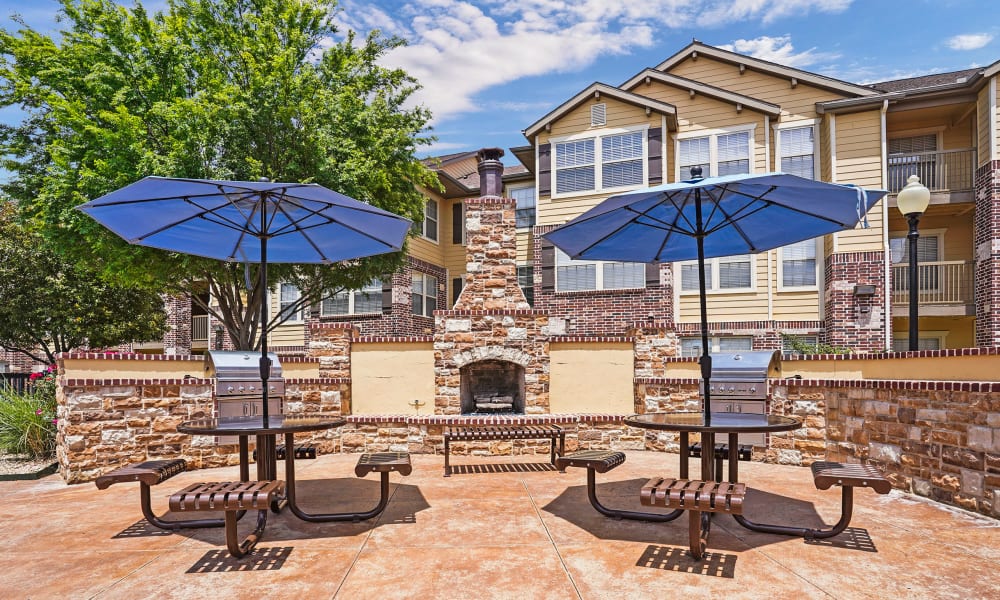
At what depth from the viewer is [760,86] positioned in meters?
16.9

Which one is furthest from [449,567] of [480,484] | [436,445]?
[436,445]

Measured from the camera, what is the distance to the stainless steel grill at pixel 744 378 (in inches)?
256

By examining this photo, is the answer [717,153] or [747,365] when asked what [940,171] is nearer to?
[717,153]

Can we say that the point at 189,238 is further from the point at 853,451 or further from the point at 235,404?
the point at 853,451

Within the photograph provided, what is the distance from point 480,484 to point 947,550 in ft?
15.0

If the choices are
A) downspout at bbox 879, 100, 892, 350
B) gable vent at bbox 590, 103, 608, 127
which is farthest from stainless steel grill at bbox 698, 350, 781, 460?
gable vent at bbox 590, 103, 608, 127

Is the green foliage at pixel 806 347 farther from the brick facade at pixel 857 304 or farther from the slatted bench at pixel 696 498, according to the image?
the slatted bench at pixel 696 498

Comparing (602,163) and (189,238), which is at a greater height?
(602,163)

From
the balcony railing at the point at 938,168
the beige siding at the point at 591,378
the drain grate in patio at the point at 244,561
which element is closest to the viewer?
the drain grate in patio at the point at 244,561

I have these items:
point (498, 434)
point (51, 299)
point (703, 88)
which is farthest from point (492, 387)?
point (51, 299)

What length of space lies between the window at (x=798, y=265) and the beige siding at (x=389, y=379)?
36.5 feet

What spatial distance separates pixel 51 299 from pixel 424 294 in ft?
36.0

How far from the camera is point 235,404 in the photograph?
6.86 m

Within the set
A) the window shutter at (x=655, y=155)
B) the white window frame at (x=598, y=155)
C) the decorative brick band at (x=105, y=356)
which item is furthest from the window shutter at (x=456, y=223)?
the decorative brick band at (x=105, y=356)
